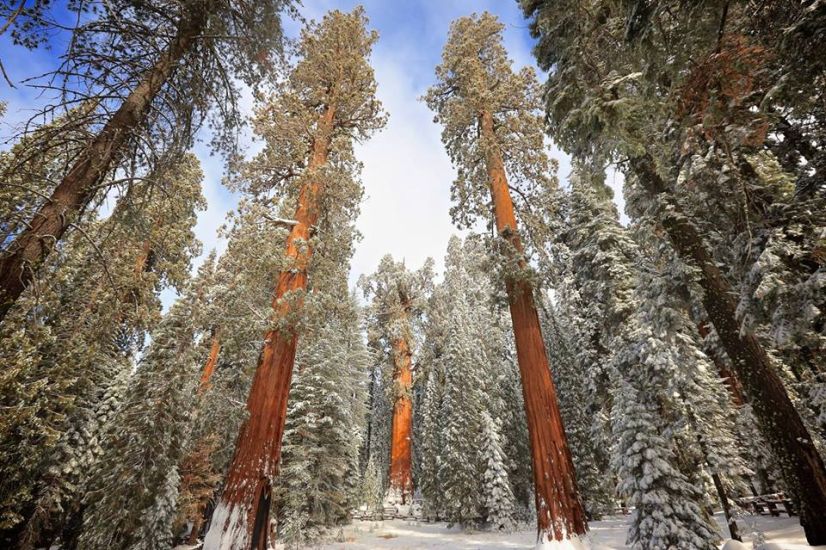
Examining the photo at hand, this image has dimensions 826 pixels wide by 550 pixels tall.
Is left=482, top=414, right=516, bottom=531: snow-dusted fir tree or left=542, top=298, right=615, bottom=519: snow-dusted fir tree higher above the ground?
left=542, top=298, right=615, bottom=519: snow-dusted fir tree

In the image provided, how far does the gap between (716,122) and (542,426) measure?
5193 millimetres

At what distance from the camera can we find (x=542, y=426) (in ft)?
21.2

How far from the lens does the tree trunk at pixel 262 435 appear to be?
5.44m

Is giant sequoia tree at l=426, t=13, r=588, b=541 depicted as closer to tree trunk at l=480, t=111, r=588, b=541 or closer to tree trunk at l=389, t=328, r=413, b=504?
tree trunk at l=480, t=111, r=588, b=541

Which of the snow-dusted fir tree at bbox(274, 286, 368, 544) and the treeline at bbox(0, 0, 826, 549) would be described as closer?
the treeline at bbox(0, 0, 826, 549)

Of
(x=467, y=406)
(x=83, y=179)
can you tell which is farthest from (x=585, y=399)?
(x=83, y=179)

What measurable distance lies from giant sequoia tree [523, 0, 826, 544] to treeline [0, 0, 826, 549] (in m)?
0.04

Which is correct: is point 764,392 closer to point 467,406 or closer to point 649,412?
point 649,412

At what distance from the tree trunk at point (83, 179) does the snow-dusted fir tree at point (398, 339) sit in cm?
2139

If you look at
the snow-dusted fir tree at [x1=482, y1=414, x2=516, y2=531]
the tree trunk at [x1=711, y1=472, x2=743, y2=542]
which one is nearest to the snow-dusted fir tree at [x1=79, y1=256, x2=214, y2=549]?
the snow-dusted fir tree at [x1=482, y1=414, x2=516, y2=531]

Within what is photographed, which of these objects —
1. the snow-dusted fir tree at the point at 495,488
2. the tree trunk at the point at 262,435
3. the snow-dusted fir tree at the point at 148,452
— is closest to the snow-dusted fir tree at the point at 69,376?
the snow-dusted fir tree at the point at 148,452

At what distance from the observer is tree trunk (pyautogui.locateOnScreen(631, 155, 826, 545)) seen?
573 centimetres

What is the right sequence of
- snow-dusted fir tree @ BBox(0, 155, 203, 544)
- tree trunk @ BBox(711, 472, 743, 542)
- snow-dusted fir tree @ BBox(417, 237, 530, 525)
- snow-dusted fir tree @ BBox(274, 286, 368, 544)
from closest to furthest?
snow-dusted fir tree @ BBox(0, 155, 203, 544) → tree trunk @ BBox(711, 472, 743, 542) → snow-dusted fir tree @ BBox(274, 286, 368, 544) → snow-dusted fir tree @ BBox(417, 237, 530, 525)

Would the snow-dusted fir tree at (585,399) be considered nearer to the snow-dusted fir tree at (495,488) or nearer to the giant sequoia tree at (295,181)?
the snow-dusted fir tree at (495,488)
